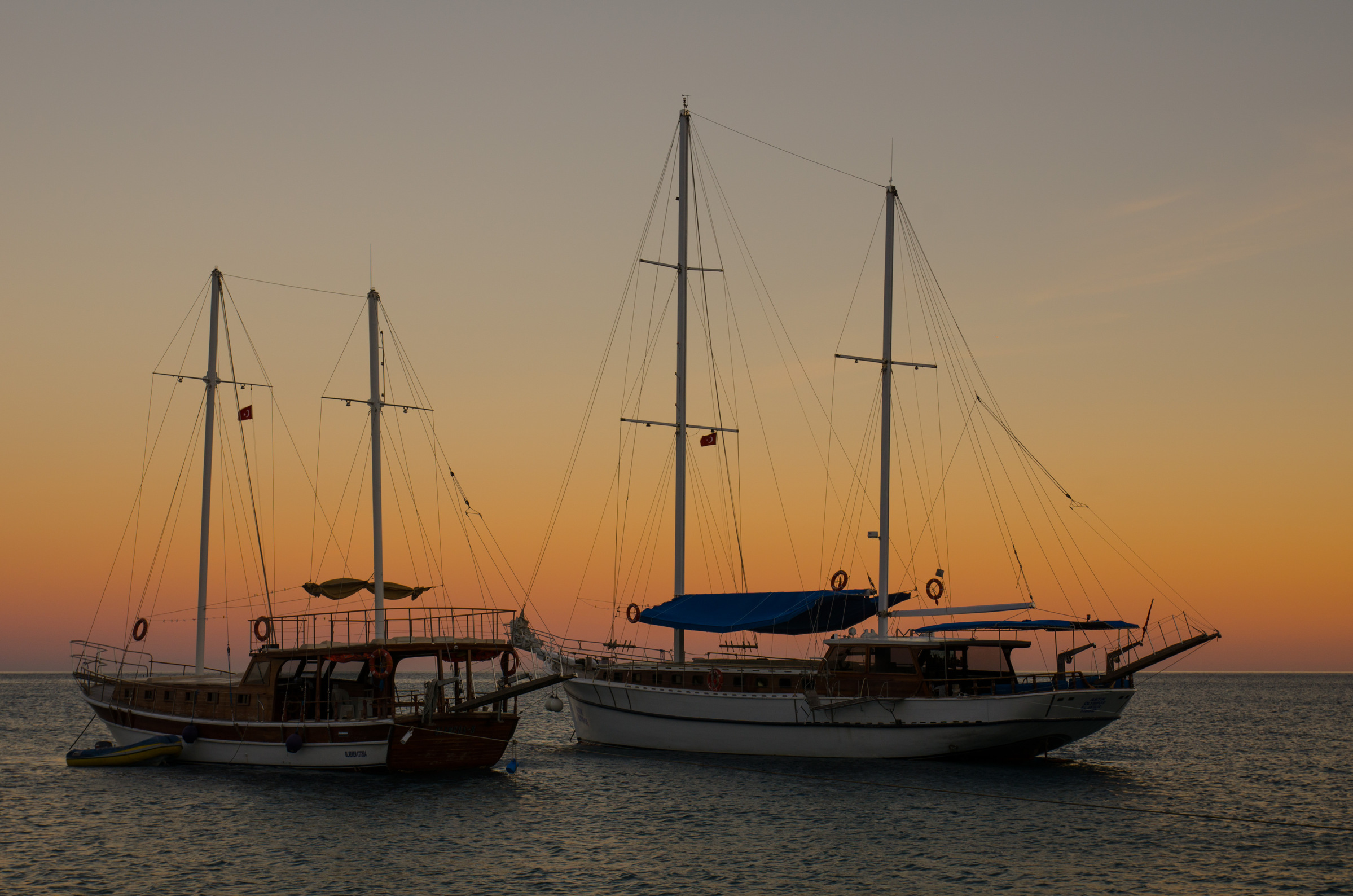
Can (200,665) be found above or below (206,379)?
below

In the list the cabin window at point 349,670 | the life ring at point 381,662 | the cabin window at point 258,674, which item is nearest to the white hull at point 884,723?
the cabin window at point 349,670

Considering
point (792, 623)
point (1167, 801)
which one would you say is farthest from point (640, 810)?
point (1167, 801)

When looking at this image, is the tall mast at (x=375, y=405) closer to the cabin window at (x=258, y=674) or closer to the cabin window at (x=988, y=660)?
the cabin window at (x=258, y=674)

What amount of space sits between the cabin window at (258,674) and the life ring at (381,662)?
4.34m

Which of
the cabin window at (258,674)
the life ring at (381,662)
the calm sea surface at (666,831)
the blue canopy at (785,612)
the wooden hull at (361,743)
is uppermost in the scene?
the blue canopy at (785,612)

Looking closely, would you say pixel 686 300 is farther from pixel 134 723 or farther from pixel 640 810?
pixel 134 723

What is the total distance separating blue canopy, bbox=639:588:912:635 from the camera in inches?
1625

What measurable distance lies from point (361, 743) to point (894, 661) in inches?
715

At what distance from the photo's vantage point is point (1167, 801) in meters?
33.5

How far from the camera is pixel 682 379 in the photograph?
153ft

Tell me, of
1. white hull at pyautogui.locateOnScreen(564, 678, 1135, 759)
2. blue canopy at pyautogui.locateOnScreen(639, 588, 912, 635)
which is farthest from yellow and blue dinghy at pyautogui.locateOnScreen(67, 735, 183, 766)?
blue canopy at pyautogui.locateOnScreen(639, 588, 912, 635)

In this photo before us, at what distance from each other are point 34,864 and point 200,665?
16122 mm

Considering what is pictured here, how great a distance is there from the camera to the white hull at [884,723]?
36.1 metres

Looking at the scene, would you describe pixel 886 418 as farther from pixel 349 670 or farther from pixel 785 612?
pixel 349 670
